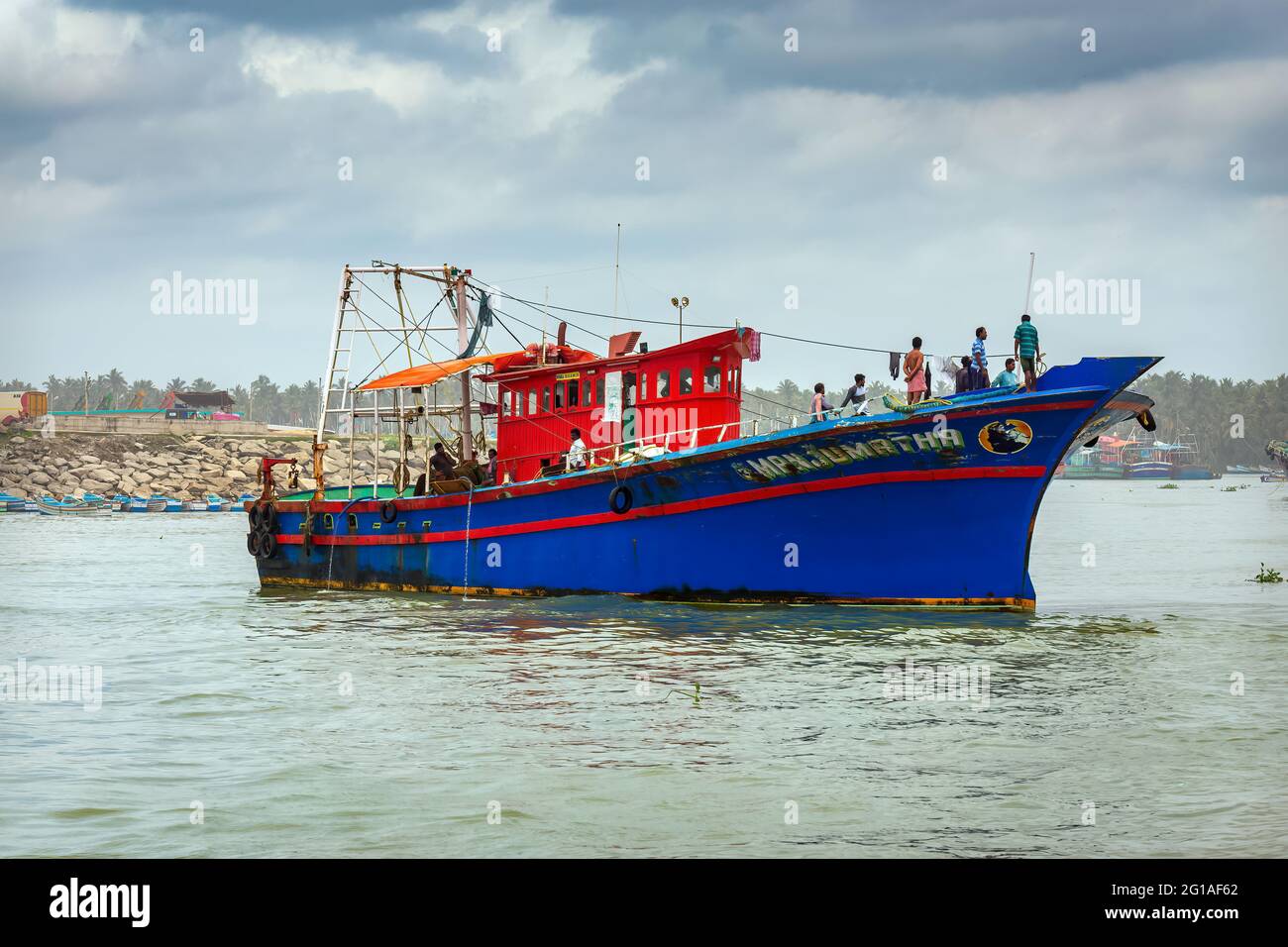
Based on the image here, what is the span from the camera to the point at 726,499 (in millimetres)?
23719

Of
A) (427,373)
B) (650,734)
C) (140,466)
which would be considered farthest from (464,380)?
(140,466)

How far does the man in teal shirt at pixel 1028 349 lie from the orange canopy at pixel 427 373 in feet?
39.5

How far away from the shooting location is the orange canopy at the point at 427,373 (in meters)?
29.0

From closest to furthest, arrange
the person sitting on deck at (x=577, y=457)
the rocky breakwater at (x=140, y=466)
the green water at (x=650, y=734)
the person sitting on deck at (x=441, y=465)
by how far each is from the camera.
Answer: the green water at (x=650, y=734) < the person sitting on deck at (x=577, y=457) < the person sitting on deck at (x=441, y=465) < the rocky breakwater at (x=140, y=466)

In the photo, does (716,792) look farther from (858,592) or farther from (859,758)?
(858,592)

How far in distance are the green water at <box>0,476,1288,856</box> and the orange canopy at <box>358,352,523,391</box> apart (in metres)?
5.68

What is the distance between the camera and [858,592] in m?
23.3

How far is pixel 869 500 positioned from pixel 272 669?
1070 cm

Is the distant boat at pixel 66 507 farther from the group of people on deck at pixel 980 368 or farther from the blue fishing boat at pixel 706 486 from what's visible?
the group of people on deck at pixel 980 368

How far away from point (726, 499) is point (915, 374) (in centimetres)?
418

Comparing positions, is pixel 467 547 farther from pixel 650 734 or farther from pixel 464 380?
pixel 650 734

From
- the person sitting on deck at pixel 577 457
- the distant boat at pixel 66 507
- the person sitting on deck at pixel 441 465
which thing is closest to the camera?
the person sitting on deck at pixel 577 457

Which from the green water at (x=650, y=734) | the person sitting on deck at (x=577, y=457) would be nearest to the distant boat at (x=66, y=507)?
the green water at (x=650, y=734)
